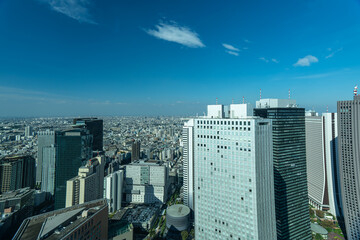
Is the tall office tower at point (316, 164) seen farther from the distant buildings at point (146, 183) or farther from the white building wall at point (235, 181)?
the distant buildings at point (146, 183)

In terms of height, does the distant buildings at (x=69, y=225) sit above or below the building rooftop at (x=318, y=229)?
above

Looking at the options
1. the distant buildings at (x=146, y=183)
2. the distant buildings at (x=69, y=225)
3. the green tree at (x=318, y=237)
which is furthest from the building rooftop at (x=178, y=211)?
the green tree at (x=318, y=237)

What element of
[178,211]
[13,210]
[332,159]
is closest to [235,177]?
[178,211]

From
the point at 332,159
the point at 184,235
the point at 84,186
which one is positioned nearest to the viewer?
the point at 184,235

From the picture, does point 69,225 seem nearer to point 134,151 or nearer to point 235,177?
point 235,177

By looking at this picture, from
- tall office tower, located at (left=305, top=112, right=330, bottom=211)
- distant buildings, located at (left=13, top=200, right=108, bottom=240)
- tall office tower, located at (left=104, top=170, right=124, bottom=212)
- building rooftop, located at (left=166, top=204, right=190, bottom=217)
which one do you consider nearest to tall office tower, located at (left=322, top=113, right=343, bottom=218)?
tall office tower, located at (left=305, top=112, right=330, bottom=211)

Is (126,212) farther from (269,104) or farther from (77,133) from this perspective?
(269,104)

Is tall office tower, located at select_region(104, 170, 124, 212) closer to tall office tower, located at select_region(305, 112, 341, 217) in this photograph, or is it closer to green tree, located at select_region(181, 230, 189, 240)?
green tree, located at select_region(181, 230, 189, 240)
